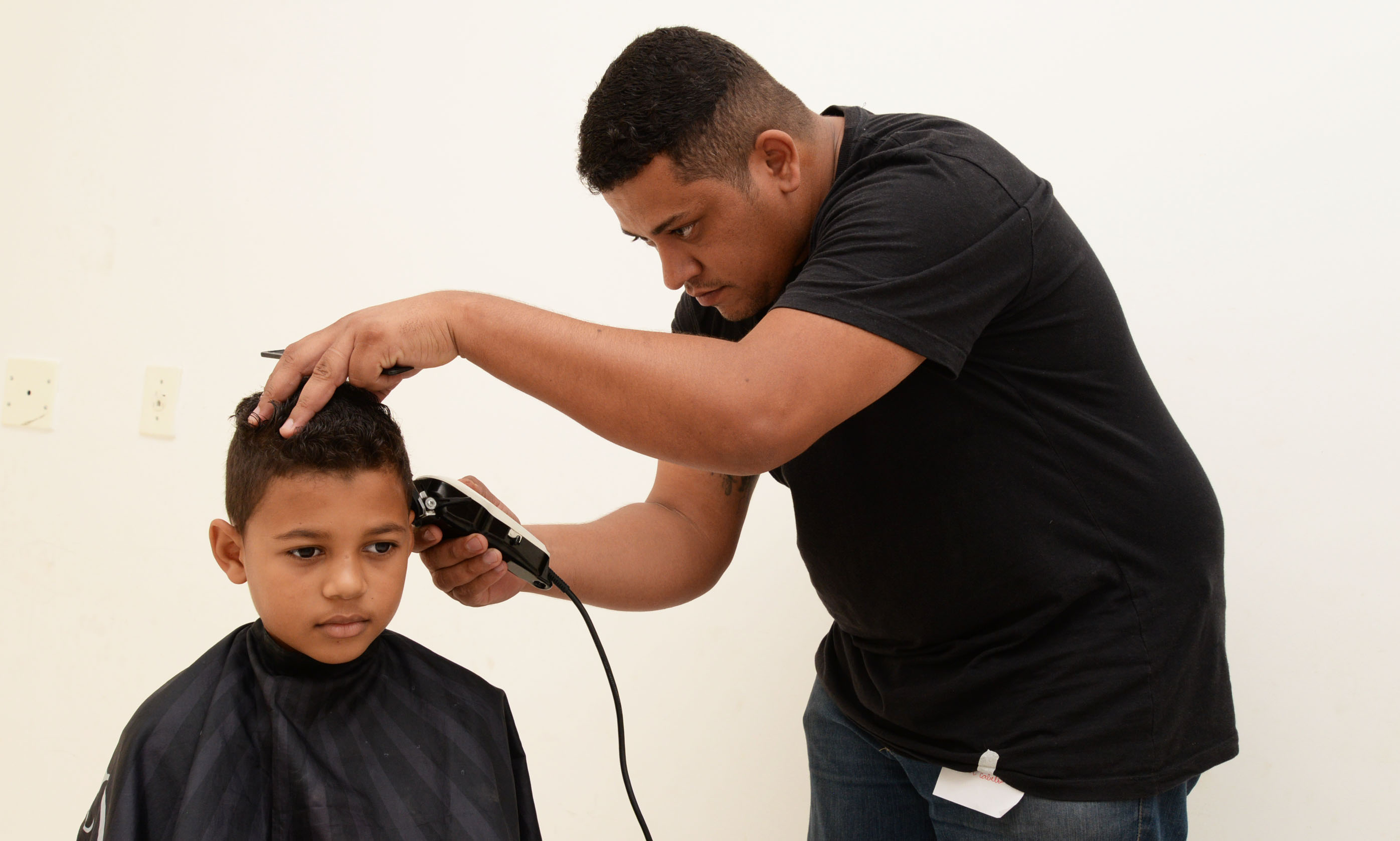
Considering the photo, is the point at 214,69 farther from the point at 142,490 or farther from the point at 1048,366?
the point at 1048,366

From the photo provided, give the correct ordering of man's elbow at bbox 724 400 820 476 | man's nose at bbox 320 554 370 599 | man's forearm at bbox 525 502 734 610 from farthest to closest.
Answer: man's forearm at bbox 525 502 734 610 → man's nose at bbox 320 554 370 599 → man's elbow at bbox 724 400 820 476

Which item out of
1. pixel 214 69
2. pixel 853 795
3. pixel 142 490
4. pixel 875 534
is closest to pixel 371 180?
pixel 214 69

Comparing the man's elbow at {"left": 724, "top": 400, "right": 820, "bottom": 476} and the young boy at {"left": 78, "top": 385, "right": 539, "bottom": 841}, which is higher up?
the man's elbow at {"left": 724, "top": 400, "right": 820, "bottom": 476}

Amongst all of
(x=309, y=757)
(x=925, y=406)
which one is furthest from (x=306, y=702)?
(x=925, y=406)

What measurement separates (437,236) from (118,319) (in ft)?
2.60

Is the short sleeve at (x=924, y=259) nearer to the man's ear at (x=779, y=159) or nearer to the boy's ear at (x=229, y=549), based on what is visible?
the man's ear at (x=779, y=159)

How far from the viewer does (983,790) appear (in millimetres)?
1042

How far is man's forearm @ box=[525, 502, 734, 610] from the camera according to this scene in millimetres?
1227

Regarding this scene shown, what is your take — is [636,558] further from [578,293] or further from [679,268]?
[578,293]

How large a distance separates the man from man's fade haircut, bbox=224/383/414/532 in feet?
0.13

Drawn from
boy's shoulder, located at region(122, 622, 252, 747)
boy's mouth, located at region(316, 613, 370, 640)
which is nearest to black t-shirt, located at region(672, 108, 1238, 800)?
boy's mouth, located at region(316, 613, 370, 640)

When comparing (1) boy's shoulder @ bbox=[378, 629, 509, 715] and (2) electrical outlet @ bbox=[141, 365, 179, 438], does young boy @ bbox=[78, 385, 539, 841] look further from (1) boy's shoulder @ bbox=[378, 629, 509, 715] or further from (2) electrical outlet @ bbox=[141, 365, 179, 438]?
(2) electrical outlet @ bbox=[141, 365, 179, 438]

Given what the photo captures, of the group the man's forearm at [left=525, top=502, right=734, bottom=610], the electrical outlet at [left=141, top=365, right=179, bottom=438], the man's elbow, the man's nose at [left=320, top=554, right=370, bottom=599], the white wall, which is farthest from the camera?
the electrical outlet at [left=141, top=365, right=179, bottom=438]

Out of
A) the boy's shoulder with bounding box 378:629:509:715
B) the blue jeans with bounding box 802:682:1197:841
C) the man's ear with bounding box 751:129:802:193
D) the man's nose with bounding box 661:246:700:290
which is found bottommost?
the blue jeans with bounding box 802:682:1197:841
